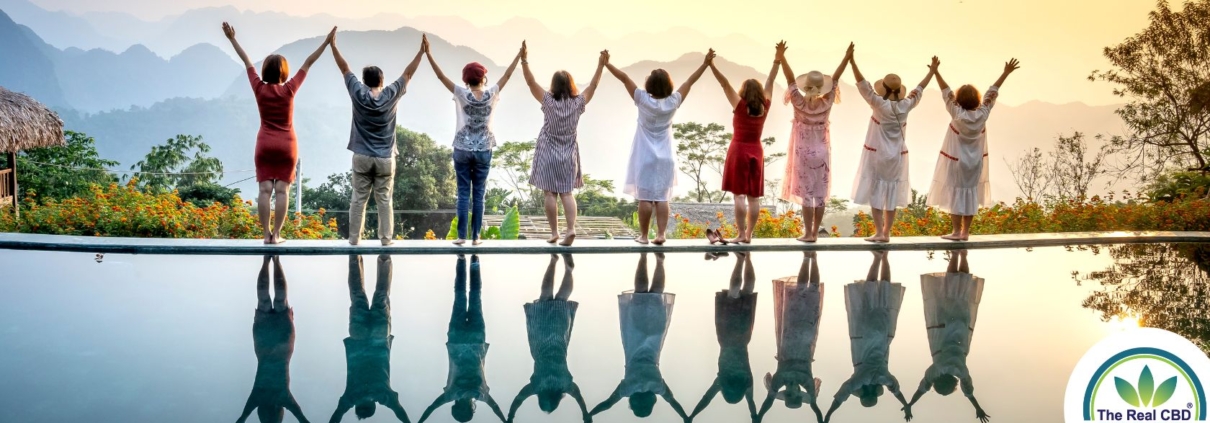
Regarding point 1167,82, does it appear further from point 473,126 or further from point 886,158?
point 473,126

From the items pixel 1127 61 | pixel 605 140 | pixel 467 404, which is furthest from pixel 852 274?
pixel 605 140

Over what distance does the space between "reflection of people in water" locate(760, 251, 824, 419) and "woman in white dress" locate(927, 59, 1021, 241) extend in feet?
7.29

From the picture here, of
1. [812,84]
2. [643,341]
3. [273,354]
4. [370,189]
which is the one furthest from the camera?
[812,84]

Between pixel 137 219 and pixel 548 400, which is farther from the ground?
pixel 137 219

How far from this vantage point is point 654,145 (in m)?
7.23

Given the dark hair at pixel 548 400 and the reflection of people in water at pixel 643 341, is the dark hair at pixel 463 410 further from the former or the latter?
the reflection of people in water at pixel 643 341

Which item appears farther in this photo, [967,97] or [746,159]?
[967,97]

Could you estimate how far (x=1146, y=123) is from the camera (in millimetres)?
14953

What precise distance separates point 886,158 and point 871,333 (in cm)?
372

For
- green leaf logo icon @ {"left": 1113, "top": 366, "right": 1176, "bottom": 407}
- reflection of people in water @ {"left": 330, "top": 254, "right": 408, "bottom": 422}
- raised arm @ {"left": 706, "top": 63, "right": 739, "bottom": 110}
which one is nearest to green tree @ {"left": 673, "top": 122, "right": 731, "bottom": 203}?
raised arm @ {"left": 706, "top": 63, "right": 739, "bottom": 110}

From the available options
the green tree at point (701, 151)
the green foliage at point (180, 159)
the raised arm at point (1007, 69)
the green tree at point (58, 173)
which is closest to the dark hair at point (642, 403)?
the raised arm at point (1007, 69)

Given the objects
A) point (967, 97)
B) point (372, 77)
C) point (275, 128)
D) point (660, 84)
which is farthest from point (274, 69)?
point (967, 97)

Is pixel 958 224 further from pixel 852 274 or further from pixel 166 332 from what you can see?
pixel 166 332

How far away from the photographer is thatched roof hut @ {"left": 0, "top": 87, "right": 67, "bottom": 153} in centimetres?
1157
